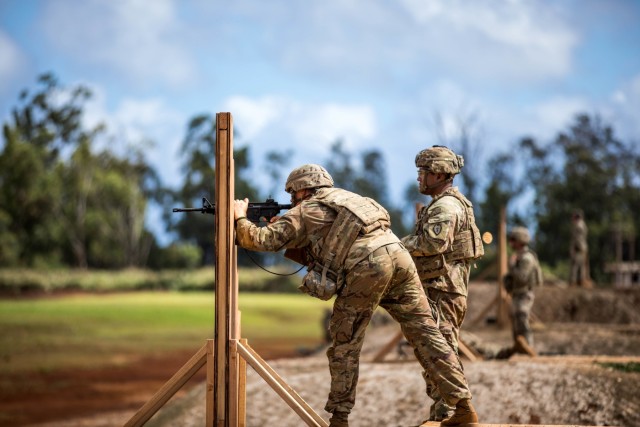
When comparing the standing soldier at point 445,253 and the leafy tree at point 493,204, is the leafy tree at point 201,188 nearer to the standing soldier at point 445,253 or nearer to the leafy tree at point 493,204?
the leafy tree at point 493,204

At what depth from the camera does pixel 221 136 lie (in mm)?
7383

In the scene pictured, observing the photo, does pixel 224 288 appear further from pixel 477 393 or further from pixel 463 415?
pixel 477 393

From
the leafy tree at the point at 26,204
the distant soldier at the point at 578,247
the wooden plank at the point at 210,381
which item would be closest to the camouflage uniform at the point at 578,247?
the distant soldier at the point at 578,247

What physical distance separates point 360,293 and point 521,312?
822 cm

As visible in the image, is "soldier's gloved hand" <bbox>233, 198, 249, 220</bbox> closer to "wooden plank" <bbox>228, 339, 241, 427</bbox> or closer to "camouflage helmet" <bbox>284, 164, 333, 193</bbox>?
Result: "camouflage helmet" <bbox>284, 164, 333, 193</bbox>

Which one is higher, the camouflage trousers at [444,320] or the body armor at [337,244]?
the body armor at [337,244]

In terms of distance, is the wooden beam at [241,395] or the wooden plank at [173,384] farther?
the wooden beam at [241,395]

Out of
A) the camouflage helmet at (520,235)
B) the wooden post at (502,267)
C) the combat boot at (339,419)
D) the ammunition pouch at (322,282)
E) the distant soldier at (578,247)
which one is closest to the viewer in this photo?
the ammunition pouch at (322,282)

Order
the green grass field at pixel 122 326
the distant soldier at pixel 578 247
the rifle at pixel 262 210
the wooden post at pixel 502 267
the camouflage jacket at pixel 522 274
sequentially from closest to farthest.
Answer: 1. the rifle at pixel 262 210
2. the camouflage jacket at pixel 522 274
3. the wooden post at pixel 502 267
4. the distant soldier at pixel 578 247
5. the green grass field at pixel 122 326

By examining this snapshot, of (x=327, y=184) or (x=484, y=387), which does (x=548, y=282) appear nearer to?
(x=484, y=387)

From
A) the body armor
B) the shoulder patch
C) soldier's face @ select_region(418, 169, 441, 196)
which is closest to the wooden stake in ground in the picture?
the body armor

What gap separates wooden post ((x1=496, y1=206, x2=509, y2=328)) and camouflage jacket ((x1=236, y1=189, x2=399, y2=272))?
11.9 metres

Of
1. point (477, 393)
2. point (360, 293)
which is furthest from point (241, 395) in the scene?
point (477, 393)

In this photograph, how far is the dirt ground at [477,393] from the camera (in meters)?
10.7
